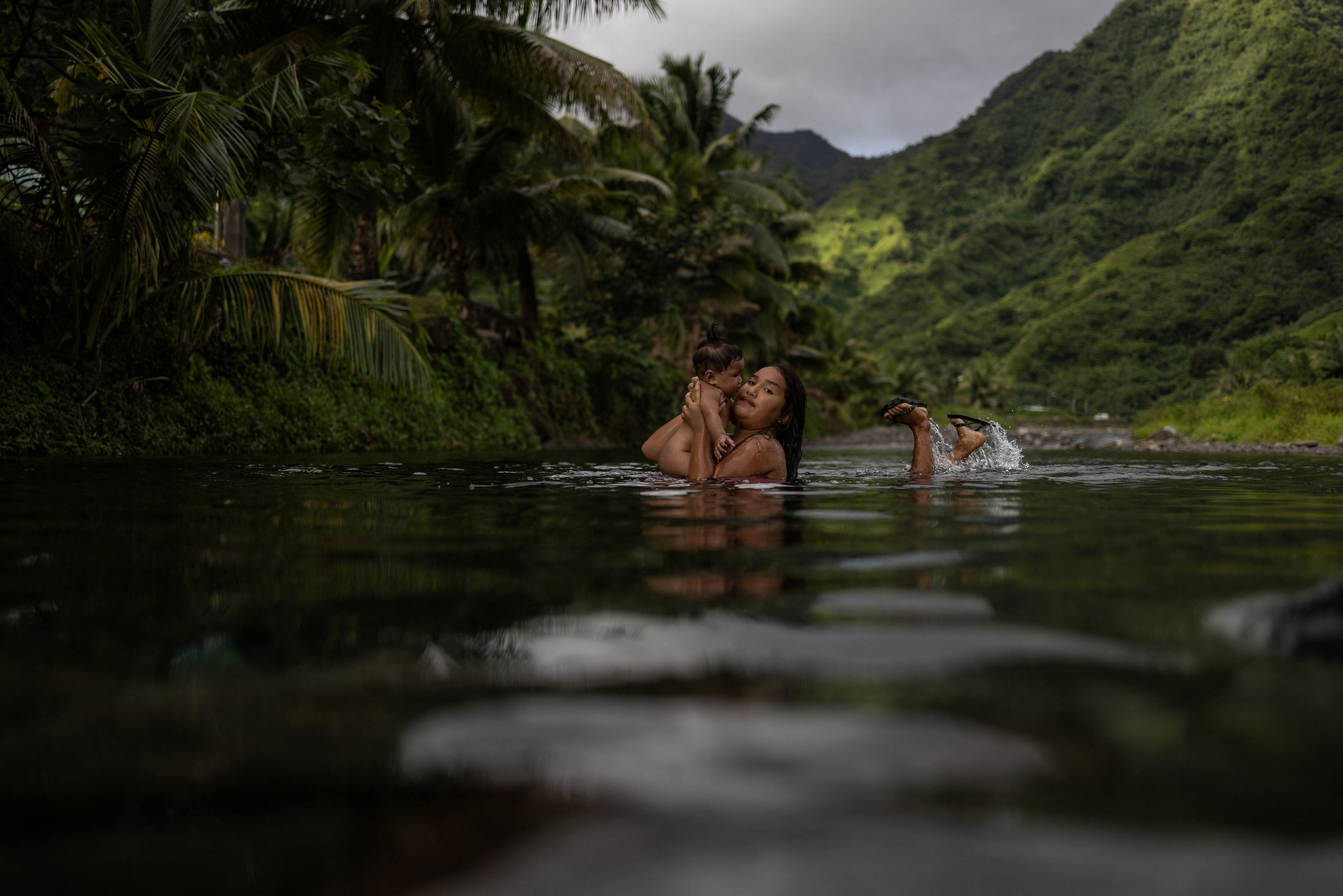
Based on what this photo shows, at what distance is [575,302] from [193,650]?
64.8ft

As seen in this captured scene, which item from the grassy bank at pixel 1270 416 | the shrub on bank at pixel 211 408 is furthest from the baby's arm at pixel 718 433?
the grassy bank at pixel 1270 416

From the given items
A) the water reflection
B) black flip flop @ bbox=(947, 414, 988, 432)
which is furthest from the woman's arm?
black flip flop @ bbox=(947, 414, 988, 432)

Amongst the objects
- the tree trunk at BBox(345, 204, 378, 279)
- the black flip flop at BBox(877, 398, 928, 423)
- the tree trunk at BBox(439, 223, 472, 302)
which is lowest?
the black flip flop at BBox(877, 398, 928, 423)

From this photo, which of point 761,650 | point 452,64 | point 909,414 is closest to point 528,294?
point 452,64

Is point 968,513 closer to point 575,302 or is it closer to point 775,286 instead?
point 575,302

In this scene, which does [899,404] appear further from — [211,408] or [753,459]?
[211,408]

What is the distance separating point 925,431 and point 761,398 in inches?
71.4

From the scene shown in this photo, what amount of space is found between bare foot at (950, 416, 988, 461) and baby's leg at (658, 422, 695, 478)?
6.98 feet

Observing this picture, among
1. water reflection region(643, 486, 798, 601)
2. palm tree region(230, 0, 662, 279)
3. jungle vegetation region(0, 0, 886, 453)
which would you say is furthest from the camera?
palm tree region(230, 0, 662, 279)

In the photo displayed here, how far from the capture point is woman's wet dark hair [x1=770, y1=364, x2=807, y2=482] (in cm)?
536

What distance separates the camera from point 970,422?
7070 mm

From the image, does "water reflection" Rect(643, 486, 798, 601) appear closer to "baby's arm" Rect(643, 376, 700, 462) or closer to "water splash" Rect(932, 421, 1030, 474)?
"baby's arm" Rect(643, 376, 700, 462)

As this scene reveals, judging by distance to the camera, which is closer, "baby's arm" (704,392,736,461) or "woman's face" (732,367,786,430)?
"baby's arm" (704,392,736,461)

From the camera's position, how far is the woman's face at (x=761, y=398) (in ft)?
17.1
